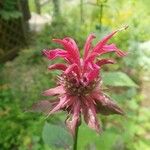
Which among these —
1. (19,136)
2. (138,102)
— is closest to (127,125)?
(138,102)

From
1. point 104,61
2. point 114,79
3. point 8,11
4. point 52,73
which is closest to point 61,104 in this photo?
point 104,61

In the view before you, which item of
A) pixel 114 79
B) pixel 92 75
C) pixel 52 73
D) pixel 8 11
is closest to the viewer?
pixel 92 75

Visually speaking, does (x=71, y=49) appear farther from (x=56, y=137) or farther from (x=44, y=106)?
(x=56, y=137)

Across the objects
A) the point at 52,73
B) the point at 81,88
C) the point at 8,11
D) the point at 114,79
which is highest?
the point at 81,88

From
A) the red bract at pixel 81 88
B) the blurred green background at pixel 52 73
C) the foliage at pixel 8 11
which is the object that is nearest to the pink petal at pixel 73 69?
the red bract at pixel 81 88

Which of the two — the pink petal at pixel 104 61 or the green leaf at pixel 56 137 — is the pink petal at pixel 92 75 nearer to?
the pink petal at pixel 104 61

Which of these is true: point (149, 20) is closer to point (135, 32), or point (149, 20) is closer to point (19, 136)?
point (135, 32)
